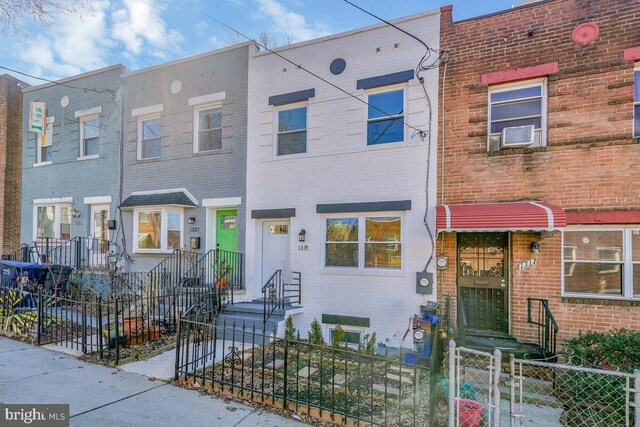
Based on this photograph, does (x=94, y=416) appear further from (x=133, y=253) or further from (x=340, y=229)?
(x=133, y=253)

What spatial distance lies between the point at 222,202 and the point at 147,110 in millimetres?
4231

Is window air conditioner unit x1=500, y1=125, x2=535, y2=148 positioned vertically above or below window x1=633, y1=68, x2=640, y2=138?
below

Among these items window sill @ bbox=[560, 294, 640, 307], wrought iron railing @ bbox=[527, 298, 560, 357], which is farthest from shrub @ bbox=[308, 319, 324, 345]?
window sill @ bbox=[560, 294, 640, 307]

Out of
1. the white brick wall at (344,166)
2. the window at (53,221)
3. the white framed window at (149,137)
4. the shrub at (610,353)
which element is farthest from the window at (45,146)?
the shrub at (610,353)

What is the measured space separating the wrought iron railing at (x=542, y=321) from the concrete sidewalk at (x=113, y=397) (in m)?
4.88

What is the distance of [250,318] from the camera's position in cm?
850

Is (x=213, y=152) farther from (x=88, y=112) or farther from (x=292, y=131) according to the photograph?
(x=88, y=112)

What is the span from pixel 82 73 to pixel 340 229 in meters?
10.9

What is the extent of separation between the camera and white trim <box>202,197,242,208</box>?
33.7 ft

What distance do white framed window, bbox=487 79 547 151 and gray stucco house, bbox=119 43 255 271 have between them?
6.22 metres

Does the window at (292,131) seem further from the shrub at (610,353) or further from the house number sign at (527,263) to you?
the shrub at (610,353)

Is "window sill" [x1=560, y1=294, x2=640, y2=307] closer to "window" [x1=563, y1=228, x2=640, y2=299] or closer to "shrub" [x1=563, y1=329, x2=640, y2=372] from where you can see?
"window" [x1=563, y1=228, x2=640, y2=299]

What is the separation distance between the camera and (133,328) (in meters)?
7.47

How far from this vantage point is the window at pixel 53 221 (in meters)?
13.3
